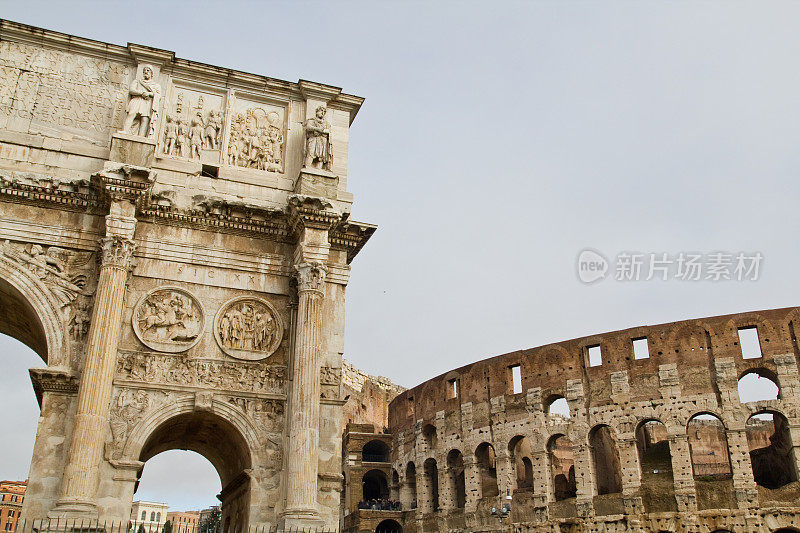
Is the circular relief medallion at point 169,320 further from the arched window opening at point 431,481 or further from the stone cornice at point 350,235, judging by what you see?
the arched window opening at point 431,481

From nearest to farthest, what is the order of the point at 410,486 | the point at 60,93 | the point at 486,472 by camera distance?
the point at 60,93, the point at 486,472, the point at 410,486

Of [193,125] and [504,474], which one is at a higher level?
[193,125]

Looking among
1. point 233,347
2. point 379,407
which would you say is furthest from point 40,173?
point 379,407

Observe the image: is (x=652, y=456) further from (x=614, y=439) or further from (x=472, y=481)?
(x=472, y=481)

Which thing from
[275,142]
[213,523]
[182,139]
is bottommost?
[213,523]

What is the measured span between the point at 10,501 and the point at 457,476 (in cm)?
4943

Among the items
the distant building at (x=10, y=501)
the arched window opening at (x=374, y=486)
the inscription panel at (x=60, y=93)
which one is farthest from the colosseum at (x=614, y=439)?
the distant building at (x=10, y=501)

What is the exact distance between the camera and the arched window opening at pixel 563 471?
38.3 meters

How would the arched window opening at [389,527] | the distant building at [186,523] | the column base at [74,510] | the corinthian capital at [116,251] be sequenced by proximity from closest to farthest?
the column base at [74,510] < the corinthian capital at [116,251] < the distant building at [186,523] < the arched window opening at [389,527]

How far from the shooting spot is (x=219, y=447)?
13.9 meters

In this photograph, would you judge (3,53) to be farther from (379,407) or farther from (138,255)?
(379,407)

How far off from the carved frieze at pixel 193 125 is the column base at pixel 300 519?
671cm

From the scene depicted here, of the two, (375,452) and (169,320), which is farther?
(375,452)

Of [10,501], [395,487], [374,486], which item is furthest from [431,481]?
[10,501]
